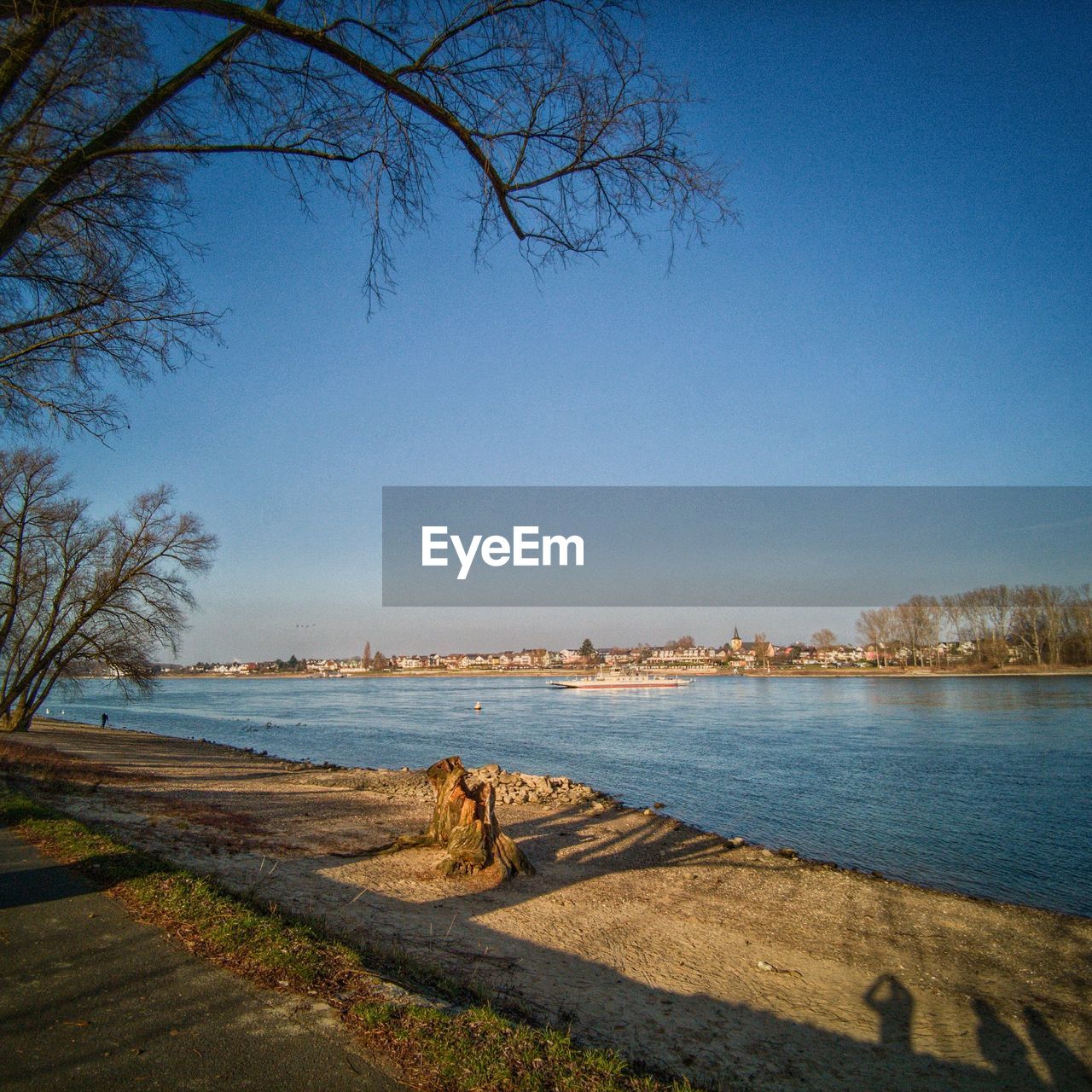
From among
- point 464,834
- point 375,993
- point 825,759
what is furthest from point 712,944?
point 825,759

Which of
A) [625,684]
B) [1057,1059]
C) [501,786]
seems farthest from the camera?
[625,684]

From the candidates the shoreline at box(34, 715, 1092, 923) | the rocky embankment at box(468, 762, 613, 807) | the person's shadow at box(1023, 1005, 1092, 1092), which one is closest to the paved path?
the person's shadow at box(1023, 1005, 1092, 1092)

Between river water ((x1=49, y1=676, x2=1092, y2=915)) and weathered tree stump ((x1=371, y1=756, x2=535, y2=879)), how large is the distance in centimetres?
819

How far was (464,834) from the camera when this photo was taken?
1179 cm

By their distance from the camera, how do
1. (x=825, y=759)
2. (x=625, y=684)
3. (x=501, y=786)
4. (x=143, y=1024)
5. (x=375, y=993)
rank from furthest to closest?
(x=625, y=684), (x=825, y=759), (x=501, y=786), (x=375, y=993), (x=143, y=1024)

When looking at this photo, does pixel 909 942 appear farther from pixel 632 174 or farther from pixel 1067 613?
pixel 1067 613

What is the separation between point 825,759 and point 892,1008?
2738cm

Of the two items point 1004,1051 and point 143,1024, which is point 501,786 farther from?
point 143,1024

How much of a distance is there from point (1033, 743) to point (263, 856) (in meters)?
39.9

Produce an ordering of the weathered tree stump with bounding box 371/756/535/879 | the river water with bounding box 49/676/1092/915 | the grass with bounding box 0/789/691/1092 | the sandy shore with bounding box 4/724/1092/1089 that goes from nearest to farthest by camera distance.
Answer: the grass with bounding box 0/789/691/1092, the sandy shore with bounding box 4/724/1092/1089, the weathered tree stump with bounding box 371/756/535/879, the river water with bounding box 49/676/1092/915

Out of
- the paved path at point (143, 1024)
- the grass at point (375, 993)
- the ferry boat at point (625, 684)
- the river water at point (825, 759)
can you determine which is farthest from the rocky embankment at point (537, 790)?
the ferry boat at point (625, 684)

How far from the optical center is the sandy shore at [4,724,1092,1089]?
22.4 feet

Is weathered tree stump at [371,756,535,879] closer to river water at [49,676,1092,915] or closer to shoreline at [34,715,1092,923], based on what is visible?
shoreline at [34,715,1092,923]

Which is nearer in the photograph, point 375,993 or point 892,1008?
point 375,993
